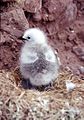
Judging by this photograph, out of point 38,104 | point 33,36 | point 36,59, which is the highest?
point 33,36

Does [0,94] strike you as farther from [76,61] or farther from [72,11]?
[72,11]

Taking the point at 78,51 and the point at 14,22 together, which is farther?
the point at 78,51

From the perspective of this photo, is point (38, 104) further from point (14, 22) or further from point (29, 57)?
point (14, 22)

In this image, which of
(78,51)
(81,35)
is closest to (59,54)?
(78,51)

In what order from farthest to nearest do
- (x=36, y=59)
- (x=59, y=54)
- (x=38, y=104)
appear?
(x=59, y=54) → (x=36, y=59) → (x=38, y=104)

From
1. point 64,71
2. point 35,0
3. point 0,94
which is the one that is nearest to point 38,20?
point 35,0

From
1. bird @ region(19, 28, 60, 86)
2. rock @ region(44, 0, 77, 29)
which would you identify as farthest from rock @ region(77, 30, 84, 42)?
bird @ region(19, 28, 60, 86)
